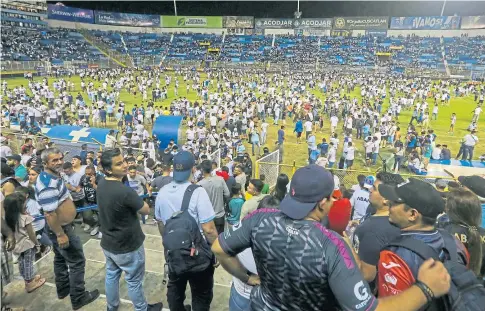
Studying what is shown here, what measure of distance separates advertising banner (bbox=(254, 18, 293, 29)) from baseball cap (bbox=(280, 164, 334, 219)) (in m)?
A: 61.5

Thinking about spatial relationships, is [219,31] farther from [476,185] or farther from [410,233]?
[410,233]

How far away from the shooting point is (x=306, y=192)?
6.07ft

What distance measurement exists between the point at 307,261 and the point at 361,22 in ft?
200

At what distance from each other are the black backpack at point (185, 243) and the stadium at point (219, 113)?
8cm

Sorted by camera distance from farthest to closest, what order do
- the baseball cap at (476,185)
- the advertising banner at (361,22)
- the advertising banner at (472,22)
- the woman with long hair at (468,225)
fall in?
the advertising banner at (361,22), the advertising banner at (472,22), the baseball cap at (476,185), the woman with long hair at (468,225)

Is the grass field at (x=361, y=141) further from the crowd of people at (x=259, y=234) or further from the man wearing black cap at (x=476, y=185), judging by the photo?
the man wearing black cap at (x=476, y=185)

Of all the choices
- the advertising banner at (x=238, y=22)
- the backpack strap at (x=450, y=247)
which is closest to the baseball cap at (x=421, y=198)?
the backpack strap at (x=450, y=247)

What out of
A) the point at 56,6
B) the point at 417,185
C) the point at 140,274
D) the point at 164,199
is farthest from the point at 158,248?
the point at 56,6

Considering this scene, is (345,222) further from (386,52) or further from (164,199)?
(386,52)

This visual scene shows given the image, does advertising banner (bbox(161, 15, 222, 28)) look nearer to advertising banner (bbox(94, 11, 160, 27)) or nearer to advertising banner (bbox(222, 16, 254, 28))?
advertising banner (bbox(222, 16, 254, 28))

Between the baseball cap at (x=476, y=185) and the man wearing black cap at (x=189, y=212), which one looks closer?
the man wearing black cap at (x=189, y=212)

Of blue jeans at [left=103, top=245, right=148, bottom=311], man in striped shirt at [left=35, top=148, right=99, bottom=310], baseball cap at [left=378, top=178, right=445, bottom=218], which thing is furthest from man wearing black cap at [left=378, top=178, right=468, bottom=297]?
man in striped shirt at [left=35, top=148, right=99, bottom=310]

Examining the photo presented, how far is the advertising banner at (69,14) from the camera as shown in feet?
167

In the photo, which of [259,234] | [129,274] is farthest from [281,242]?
[129,274]
